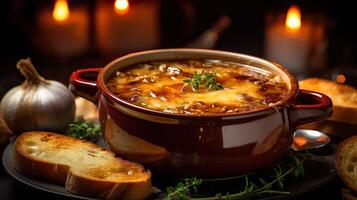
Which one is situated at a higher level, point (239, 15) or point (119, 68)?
point (119, 68)

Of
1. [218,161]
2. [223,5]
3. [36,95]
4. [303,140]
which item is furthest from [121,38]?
[218,161]

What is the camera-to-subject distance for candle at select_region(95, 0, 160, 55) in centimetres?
364

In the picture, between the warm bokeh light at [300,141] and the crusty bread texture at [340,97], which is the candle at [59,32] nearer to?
the crusty bread texture at [340,97]

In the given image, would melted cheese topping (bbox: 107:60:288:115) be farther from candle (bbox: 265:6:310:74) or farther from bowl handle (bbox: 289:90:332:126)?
candle (bbox: 265:6:310:74)

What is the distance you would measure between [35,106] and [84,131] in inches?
6.7

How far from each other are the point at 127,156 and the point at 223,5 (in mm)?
2414

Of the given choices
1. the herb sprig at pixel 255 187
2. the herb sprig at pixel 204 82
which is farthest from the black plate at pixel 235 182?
the herb sprig at pixel 204 82

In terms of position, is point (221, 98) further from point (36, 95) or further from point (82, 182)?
point (36, 95)

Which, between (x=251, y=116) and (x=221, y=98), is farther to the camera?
(x=221, y=98)

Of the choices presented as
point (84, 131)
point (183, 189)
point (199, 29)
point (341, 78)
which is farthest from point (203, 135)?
point (199, 29)

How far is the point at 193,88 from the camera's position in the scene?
1942mm

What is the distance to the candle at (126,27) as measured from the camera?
364cm

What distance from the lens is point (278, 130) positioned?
183 cm

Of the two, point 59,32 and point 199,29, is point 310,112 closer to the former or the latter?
point 59,32
